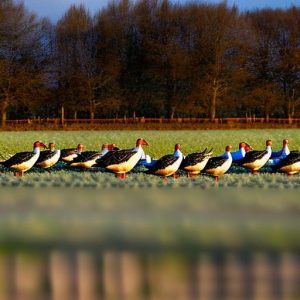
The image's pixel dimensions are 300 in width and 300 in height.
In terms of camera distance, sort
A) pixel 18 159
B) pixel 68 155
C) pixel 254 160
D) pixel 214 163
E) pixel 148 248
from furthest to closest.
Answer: pixel 68 155 < pixel 18 159 < pixel 254 160 < pixel 214 163 < pixel 148 248

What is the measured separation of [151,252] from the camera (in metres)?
1.23

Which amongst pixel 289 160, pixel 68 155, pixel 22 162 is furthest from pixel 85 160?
pixel 289 160

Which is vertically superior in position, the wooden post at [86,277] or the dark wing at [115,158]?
the wooden post at [86,277]

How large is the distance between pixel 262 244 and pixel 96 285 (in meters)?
0.33

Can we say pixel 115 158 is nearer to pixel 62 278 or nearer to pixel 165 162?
pixel 165 162

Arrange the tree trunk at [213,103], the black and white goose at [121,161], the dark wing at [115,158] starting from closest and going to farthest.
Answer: the black and white goose at [121,161], the dark wing at [115,158], the tree trunk at [213,103]

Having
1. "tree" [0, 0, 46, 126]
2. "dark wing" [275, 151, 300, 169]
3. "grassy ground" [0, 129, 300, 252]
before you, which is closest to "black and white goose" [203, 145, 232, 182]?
"dark wing" [275, 151, 300, 169]

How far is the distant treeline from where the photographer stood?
3781cm

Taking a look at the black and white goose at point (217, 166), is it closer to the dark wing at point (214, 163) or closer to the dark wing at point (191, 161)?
the dark wing at point (214, 163)

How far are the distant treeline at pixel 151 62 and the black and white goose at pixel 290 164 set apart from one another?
Answer: 1105 inches

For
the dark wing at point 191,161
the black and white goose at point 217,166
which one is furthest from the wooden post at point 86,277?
the dark wing at point 191,161

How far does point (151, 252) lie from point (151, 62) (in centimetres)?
3922

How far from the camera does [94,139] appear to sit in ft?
74.1

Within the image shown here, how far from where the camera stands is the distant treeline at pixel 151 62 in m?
37.8
